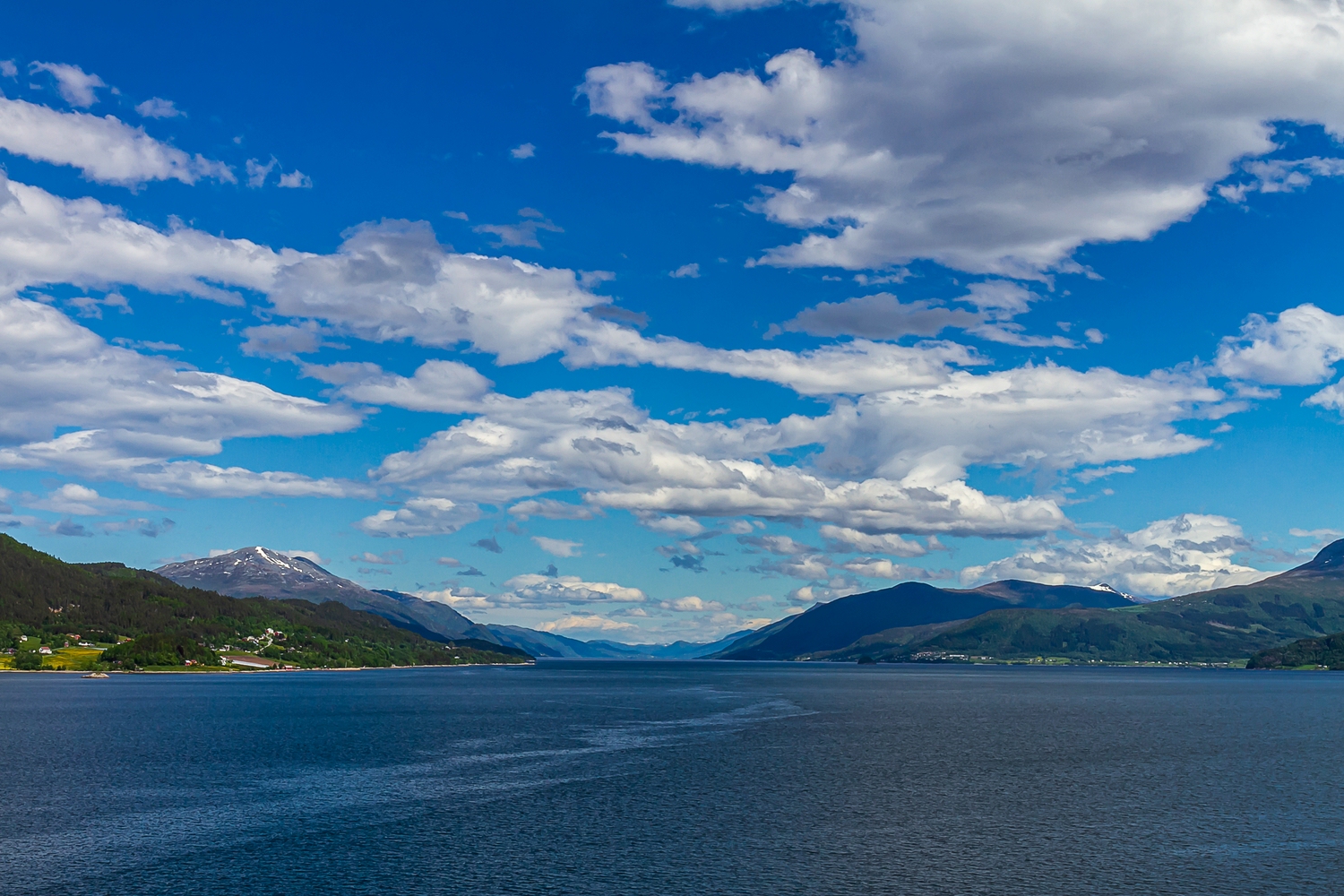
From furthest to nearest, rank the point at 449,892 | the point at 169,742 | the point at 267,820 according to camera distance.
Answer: the point at 169,742, the point at 267,820, the point at 449,892

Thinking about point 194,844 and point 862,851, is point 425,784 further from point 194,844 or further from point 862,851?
point 862,851

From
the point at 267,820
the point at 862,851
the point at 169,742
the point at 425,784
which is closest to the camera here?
the point at 862,851

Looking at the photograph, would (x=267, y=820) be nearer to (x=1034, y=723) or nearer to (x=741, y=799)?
(x=741, y=799)

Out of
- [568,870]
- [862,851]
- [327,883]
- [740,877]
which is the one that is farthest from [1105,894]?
[327,883]

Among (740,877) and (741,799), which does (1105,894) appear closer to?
(740,877)

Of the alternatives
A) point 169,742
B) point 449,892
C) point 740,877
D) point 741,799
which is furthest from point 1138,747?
point 169,742

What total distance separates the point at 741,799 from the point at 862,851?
2435cm

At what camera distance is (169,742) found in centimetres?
14850

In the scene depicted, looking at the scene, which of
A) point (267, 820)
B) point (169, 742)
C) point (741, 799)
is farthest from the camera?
point (169, 742)

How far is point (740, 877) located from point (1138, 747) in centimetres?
10663

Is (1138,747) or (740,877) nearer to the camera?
(740,877)

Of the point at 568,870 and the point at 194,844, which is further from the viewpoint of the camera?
the point at 194,844

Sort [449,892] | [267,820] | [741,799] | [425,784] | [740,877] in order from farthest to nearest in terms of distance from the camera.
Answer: [425,784] → [741,799] → [267,820] → [740,877] → [449,892]

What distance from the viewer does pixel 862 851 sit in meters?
76.6
